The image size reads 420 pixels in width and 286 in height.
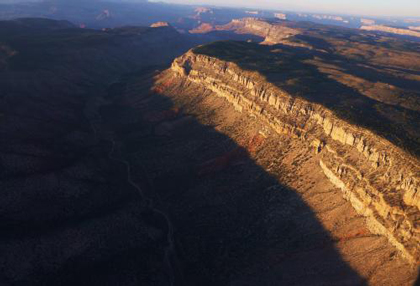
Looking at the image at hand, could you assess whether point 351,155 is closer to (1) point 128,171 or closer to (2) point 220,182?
(2) point 220,182

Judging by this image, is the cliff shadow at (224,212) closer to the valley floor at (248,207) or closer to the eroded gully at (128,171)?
the valley floor at (248,207)

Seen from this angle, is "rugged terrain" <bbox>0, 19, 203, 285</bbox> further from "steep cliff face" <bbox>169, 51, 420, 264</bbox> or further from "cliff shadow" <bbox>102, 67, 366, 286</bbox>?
"steep cliff face" <bbox>169, 51, 420, 264</bbox>

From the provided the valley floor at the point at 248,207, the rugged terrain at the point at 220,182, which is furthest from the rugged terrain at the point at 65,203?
the valley floor at the point at 248,207

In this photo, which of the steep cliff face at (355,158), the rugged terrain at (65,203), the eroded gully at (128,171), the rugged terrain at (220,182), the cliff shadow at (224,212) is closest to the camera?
the steep cliff face at (355,158)

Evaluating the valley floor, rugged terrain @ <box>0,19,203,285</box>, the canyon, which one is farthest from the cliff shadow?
the canyon

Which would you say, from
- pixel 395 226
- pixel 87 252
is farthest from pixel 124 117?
pixel 395 226

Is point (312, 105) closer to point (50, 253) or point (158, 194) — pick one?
point (158, 194)
